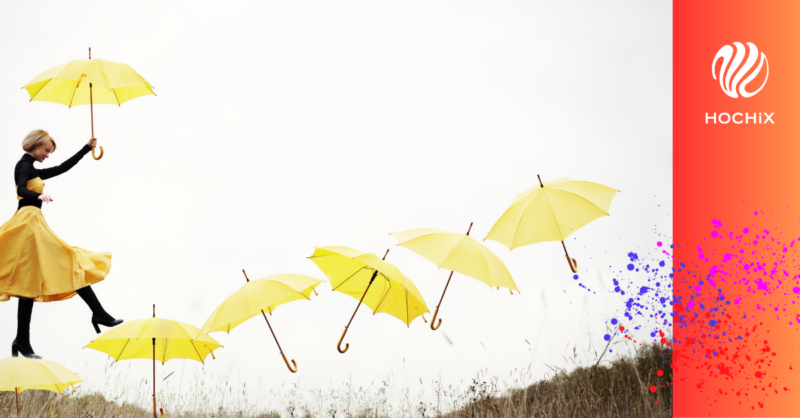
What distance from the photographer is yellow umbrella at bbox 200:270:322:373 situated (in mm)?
4844

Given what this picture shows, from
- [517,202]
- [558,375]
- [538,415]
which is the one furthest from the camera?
[558,375]

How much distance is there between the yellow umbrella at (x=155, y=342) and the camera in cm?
506

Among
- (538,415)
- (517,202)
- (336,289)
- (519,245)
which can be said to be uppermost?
(517,202)

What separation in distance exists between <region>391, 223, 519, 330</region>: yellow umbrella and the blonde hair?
3.70 m

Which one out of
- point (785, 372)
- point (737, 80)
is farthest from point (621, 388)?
point (737, 80)

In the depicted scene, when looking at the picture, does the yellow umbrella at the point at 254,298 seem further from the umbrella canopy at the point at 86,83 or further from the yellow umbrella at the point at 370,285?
the umbrella canopy at the point at 86,83

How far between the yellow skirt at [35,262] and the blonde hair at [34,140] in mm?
638

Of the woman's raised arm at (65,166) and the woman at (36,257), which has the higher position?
the woman's raised arm at (65,166)

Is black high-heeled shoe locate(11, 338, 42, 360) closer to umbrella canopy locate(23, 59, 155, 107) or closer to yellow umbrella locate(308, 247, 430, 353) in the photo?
umbrella canopy locate(23, 59, 155, 107)

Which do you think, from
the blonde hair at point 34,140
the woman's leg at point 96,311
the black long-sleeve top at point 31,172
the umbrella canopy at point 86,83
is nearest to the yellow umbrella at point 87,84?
the umbrella canopy at point 86,83

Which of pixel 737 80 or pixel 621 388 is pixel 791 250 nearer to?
pixel 737 80

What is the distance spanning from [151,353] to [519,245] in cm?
423

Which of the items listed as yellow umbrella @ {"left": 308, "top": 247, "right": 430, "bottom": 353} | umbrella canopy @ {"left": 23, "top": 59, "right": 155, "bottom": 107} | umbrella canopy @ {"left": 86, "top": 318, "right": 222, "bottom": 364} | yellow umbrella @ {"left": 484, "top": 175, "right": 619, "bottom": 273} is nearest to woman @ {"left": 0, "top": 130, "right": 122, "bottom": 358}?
umbrella canopy @ {"left": 86, "top": 318, "right": 222, "bottom": 364}

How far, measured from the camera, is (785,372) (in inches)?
260
